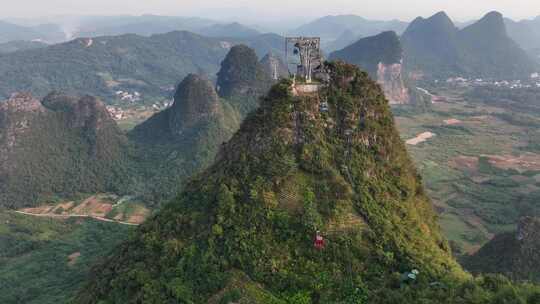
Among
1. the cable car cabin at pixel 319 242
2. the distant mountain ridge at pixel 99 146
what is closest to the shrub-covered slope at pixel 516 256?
the cable car cabin at pixel 319 242

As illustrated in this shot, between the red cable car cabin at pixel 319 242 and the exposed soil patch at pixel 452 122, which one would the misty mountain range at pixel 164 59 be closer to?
the exposed soil patch at pixel 452 122

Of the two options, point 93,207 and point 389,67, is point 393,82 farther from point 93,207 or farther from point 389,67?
point 93,207

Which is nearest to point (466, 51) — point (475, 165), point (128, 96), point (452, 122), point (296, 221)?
point (452, 122)

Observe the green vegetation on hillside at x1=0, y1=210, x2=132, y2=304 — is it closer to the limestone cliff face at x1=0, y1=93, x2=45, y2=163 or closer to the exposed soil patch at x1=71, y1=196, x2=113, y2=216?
the exposed soil patch at x1=71, y1=196, x2=113, y2=216

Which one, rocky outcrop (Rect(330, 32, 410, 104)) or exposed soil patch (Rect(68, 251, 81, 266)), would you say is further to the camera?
rocky outcrop (Rect(330, 32, 410, 104))

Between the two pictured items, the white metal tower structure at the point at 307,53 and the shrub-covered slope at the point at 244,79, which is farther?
the shrub-covered slope at the point at 244,79

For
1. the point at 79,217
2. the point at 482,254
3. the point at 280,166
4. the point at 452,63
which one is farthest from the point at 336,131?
the point at 452,63

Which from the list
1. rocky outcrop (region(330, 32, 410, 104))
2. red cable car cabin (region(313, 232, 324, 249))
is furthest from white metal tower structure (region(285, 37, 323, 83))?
rocky outcrop (region(330, 32, 410, 104))
